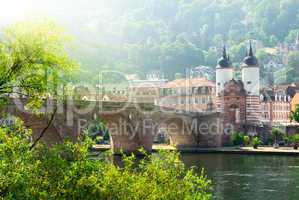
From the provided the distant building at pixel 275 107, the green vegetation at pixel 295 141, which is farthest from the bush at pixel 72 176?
the distant building at pixel 275 107

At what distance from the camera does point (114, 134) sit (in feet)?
234

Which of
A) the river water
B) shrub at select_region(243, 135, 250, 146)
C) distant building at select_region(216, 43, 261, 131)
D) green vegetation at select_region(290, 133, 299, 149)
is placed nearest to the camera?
the river water

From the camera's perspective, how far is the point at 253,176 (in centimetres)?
4959

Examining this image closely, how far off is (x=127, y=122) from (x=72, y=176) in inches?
2074

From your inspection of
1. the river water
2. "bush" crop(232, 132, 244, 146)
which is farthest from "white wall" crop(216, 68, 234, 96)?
the river water

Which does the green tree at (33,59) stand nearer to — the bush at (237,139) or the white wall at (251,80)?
→ the bush at (237,139)

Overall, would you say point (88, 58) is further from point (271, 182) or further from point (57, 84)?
point (57, 84)

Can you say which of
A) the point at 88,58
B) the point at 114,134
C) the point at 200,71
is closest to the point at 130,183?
the point at 114,134

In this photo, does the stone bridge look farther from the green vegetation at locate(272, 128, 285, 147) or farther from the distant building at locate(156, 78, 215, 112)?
the distant building at locate(156, 78, 215, 112)

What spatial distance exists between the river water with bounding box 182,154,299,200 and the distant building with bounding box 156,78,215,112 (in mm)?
33385

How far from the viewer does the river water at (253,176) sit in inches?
1539

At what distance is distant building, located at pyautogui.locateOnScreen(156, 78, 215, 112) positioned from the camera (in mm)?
105812

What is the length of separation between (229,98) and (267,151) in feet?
67.7

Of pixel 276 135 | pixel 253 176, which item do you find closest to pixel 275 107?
pixel 276 135
